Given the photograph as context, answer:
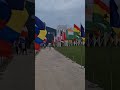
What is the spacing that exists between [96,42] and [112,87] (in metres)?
49.2

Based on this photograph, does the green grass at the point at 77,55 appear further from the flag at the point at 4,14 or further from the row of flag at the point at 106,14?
the flag at the point at 4,14

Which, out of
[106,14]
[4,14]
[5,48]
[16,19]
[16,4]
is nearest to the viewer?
[16,4]

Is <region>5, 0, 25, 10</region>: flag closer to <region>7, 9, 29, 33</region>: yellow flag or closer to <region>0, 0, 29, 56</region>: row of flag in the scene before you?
<region>0, 0, 29, 56</region>: row of flag

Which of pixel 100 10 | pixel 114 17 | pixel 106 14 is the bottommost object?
pixel 114 17

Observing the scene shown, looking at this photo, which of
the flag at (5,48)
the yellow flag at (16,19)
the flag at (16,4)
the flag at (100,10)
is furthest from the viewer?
the flag at (100,10)

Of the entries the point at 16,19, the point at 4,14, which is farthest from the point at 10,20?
the point at 4,14

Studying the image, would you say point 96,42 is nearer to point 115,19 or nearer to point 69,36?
point 69,36

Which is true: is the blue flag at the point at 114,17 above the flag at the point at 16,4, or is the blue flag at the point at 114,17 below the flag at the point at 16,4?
below

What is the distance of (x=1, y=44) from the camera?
14961mm

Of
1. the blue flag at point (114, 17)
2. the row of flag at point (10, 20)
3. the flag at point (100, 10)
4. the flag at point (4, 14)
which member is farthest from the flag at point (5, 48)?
the flag at point (100, 10)

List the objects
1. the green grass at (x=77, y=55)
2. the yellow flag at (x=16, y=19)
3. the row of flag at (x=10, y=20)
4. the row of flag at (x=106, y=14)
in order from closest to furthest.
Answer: the row of flag at (x=10, y=20) → the yellow flag at (x=16, y=19) → the row of flag at (x=106, y=14) → the green grass at (x=77, y=55)

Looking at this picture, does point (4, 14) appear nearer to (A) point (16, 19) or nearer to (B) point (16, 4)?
(A) point (16, 19)

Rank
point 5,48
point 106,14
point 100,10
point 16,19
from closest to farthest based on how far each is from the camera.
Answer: point 16,19 < point 5,48 < point 106,14 < point 100,10

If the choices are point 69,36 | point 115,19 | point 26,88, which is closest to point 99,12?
point 115,19
